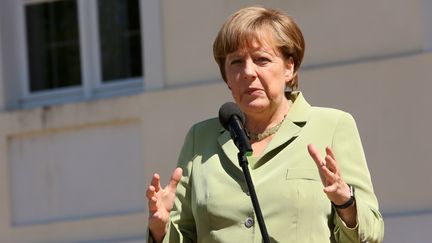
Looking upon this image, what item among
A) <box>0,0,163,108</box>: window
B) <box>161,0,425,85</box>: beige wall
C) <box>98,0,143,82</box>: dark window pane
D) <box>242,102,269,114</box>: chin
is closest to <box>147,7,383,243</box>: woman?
<box>242,102,269,114</box>: chin

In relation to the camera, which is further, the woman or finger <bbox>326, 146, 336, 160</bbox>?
the woman

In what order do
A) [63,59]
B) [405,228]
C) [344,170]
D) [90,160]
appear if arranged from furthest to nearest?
[63,59] < [90,160] < [405,228] < [344,170]

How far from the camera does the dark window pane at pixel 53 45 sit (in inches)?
427

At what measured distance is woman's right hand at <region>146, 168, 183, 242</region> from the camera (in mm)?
4914

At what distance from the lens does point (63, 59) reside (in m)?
10.9

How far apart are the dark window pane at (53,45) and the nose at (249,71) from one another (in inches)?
232

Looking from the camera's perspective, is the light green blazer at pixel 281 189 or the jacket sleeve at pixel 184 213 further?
the jacket sleeve at pixel 184 213

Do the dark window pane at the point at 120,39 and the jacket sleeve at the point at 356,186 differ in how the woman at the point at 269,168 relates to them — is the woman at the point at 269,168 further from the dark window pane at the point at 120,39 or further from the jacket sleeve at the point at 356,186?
the dark window pane at the point at 120,39

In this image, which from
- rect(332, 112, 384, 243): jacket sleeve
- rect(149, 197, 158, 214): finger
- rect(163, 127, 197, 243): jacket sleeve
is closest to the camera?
rect(332, 112, 384, 243): jacket sleeve

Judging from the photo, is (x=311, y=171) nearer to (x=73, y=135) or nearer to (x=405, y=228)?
(x=405, y=228)

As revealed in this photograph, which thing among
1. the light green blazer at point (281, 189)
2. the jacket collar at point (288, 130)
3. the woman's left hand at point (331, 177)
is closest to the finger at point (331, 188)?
the woman's left hand at point (331, 177)

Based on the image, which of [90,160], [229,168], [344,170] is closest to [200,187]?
[229,168]

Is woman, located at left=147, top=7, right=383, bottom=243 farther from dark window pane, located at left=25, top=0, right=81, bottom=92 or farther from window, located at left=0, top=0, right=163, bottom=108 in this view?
dark window pane, located at left=25, top=0, right=81, bottom=92

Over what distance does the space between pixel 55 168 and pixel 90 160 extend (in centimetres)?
29
